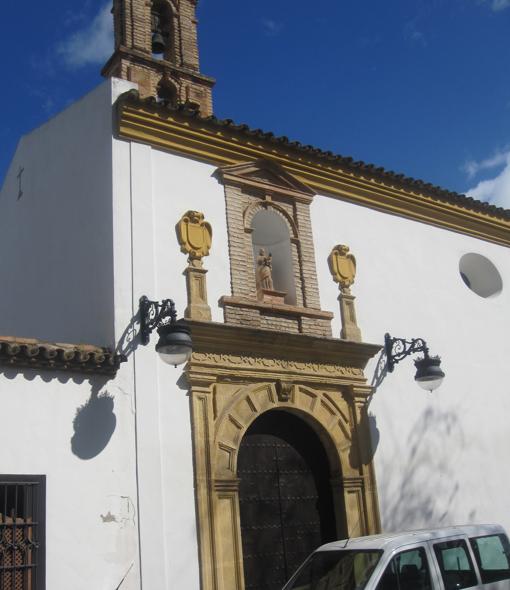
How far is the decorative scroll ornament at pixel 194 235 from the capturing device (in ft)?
30.5

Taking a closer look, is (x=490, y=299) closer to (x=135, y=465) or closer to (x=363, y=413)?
(x=363, y=413)

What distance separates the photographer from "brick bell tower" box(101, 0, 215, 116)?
13.4 meters

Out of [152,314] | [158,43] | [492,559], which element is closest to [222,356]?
[152,314]

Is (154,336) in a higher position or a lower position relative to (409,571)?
higher

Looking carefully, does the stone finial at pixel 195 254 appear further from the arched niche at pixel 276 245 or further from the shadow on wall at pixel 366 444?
the shadow on wall at pixel 366 444

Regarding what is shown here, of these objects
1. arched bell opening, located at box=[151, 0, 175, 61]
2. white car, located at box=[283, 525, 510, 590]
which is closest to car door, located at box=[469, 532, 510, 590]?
white car, located at box=[283, 525, 510, 590]

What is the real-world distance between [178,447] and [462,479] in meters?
4.52

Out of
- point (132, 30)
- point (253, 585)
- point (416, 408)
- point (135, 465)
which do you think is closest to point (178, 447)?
point (135, 465)

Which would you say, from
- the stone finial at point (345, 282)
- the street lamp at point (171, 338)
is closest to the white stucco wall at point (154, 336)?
the stone finial at point (345, 282)

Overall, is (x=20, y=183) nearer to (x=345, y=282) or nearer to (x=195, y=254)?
(x=195, y=254)

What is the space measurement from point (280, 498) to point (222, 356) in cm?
181

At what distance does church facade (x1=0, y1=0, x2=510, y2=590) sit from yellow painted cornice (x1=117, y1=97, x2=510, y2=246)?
3 centimetres

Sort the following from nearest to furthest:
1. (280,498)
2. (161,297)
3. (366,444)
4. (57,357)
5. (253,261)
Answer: (57,357), (161,297), (280,498), (366,444), (253,261)

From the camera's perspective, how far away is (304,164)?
35.7ft
